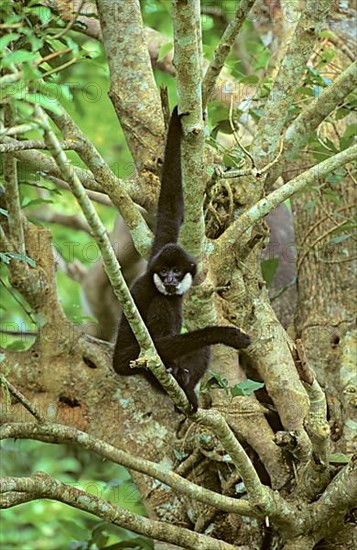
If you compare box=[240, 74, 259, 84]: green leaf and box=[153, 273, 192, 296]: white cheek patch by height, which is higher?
box=[240, 74, 259, 84]: green leaf

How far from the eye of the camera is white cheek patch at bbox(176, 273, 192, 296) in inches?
202

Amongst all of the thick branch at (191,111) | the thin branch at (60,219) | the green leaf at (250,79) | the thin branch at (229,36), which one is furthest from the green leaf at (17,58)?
the thin branch at (60,219)

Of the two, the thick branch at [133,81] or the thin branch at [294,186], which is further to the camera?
the thick branch at [133,81]

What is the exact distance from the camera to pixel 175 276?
209 inches

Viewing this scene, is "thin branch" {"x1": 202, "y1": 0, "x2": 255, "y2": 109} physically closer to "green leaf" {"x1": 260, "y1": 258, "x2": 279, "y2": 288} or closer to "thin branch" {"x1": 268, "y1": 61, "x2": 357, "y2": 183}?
"thin branch" {"x1": 268, "y1": 61, "x2": 357, "y2": 183}

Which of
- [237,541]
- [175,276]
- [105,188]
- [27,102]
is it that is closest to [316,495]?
[237,541]

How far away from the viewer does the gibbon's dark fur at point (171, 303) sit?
5039 mm

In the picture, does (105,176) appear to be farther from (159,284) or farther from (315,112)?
(315,112)

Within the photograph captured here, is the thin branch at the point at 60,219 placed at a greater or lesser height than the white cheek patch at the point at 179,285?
greater

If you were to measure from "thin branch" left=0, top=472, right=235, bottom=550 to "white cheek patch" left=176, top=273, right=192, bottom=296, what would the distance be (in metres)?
1.42

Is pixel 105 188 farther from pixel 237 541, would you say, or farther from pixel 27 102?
pixel 237 541

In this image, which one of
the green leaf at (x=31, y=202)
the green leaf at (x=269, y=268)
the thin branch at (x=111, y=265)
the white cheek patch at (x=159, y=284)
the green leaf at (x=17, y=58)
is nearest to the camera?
the green leaf at (x=17, y=58)

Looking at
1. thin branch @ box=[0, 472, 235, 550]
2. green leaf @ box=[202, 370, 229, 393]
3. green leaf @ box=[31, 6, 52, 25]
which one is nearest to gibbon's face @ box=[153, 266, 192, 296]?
green leaf @ box=[202, 370, 229, 393]

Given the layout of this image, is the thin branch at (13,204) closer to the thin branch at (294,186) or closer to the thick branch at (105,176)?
the thick branch at (105,176)
